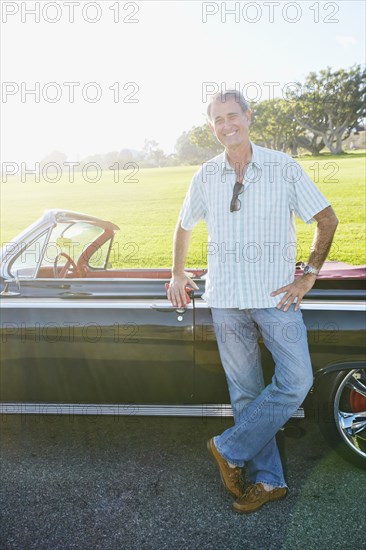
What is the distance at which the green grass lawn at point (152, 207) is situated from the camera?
9500 millimetres

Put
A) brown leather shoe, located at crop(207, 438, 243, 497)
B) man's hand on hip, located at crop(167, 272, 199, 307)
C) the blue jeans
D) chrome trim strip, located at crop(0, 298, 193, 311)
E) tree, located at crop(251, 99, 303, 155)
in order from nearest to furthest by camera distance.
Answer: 1. the blue jeans
2. brown leather shoe, located at crop(207, 438, 243, 497)
3. man's hand on hip, located at crop(167, 272, 199, 307)
4. chrome trim strip, located at crop(0, 298, 193, 311)
5. tree, located at crop(251, 99, 303, 155)

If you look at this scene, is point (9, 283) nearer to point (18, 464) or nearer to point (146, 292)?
point (146, 292)

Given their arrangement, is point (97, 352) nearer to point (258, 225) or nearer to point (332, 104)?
point (258, 225)

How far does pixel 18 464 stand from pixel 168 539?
1080 mm

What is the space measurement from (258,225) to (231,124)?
0.49 m

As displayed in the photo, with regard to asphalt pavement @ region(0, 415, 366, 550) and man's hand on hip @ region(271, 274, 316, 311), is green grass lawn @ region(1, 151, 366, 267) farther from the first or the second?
man's hand on hip @ region(271, 274, 316, 311)

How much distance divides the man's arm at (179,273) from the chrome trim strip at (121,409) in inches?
23.5

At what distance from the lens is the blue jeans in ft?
8.61

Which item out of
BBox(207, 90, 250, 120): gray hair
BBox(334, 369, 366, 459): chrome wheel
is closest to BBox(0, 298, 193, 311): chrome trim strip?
BBox(334, 369, 366, 459): chrome wheel

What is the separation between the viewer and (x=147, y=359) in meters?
2.99

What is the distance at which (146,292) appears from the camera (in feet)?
10.9

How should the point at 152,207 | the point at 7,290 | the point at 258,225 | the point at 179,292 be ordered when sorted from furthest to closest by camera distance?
the point at 152,207 < the point at 7,290 < the point at 179,292 < the point at 258,225

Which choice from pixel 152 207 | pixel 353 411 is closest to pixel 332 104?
pixel 152 207

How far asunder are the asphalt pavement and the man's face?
157 cm
